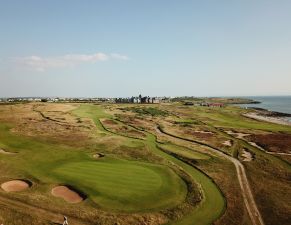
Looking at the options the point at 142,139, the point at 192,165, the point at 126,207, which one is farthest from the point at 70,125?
the point at 126,207

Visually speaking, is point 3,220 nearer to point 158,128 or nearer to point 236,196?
point 236,196

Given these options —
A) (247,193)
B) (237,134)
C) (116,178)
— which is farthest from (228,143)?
(116,178)

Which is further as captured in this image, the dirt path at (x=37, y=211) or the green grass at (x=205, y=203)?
the green grass at (x=205, y=203)

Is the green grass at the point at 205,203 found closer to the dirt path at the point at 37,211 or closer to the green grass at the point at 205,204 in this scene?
the green grass at the point at 205,204

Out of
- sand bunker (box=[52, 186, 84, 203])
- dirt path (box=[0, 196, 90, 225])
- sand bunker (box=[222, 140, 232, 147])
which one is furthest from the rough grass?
dirt path (box=[0, 196, 90, 225])

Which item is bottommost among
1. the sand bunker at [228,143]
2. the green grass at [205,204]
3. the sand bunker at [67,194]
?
the green grass at [205,204]

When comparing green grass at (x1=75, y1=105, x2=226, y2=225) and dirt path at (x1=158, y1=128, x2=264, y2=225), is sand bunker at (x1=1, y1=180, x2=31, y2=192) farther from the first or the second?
dirt path at (x1=158, y1=128, x2=264, y2=225)

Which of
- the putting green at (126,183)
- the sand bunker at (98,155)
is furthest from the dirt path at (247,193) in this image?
the sand bunker at (98,155)
